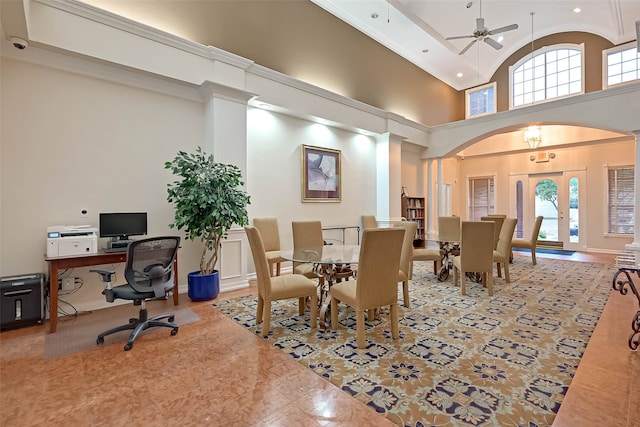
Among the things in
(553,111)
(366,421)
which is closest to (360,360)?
(366,421)

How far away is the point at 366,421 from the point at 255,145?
4413 millimetres

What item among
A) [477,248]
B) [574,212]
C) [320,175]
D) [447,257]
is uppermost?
[320,175]

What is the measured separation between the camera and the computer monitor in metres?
3.41

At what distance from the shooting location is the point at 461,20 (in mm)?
6848

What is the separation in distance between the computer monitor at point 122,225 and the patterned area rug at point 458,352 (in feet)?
4.62

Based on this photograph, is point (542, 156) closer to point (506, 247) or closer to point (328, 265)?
point (506, 247)

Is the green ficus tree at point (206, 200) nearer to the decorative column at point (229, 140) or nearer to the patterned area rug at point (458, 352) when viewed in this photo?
the decorative column at point (229, 140)

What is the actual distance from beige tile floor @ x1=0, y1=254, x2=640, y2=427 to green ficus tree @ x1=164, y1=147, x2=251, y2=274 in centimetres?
141

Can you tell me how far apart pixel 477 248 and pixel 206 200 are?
3608 millimetres

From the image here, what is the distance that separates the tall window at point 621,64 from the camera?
6844 millimetres

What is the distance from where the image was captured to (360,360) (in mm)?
2336

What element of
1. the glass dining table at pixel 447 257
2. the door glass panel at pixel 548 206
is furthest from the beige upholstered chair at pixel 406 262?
the door glass panel at pixel 548 206

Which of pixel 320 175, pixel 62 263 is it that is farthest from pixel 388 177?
pixel 62 263

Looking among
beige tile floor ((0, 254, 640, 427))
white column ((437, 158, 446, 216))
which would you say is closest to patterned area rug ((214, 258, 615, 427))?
beige tile floor ((0, 254, 640, 427))
